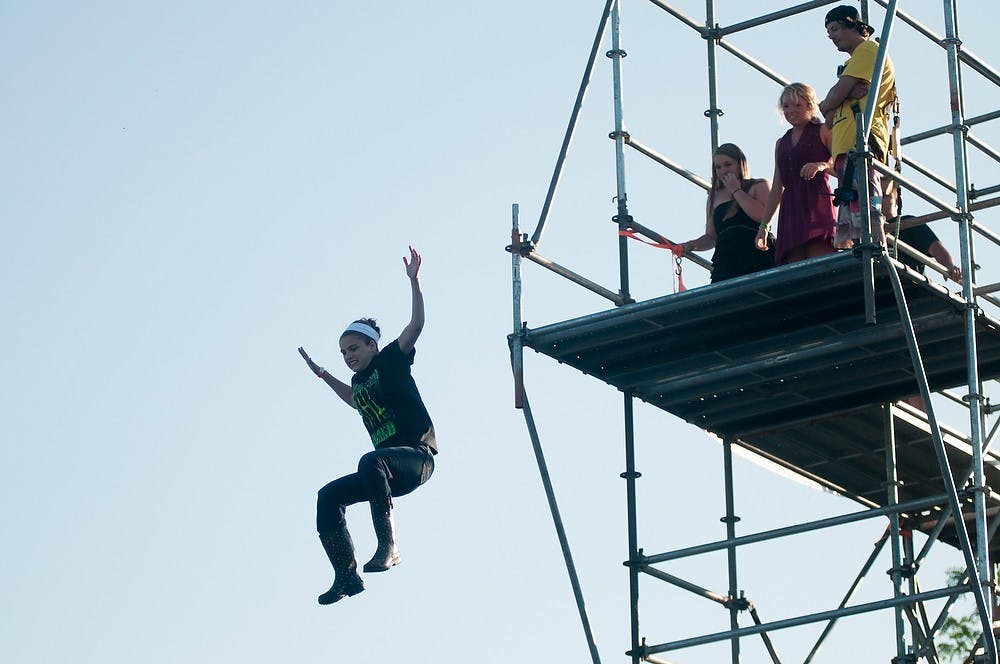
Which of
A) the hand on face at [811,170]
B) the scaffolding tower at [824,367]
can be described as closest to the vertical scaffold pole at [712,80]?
the scaffolding tower at [824,367]

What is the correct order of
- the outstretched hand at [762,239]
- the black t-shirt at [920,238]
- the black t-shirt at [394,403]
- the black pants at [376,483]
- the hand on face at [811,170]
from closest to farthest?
the hand on face at [811,170] < the outstretched hand at [762,239] < the black pants at [376,483] < the black t-shirt at [394,403] < the black t-shirt at [920,238]

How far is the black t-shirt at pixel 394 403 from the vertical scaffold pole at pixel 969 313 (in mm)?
3401

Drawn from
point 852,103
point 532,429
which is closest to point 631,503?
point 532,429

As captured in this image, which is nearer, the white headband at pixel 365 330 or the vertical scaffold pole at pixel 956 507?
the vertical scaffold pole at pixel 956 507

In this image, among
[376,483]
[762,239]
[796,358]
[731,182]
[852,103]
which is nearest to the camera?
[852,103]

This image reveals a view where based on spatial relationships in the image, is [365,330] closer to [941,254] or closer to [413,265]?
[413,265]

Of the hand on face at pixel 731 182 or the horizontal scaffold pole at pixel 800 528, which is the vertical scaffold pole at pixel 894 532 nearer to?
the horizontal scaffold pole at pixel 800 528

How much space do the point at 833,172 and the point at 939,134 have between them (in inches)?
97.2

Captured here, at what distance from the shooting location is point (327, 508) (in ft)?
46.1

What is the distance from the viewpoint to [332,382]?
1517cm

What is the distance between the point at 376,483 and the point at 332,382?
1502mm

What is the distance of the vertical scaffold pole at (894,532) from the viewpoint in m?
13.9

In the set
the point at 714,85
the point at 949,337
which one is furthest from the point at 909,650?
the point at 714,85

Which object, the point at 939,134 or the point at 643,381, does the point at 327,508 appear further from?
the point at 939,134
